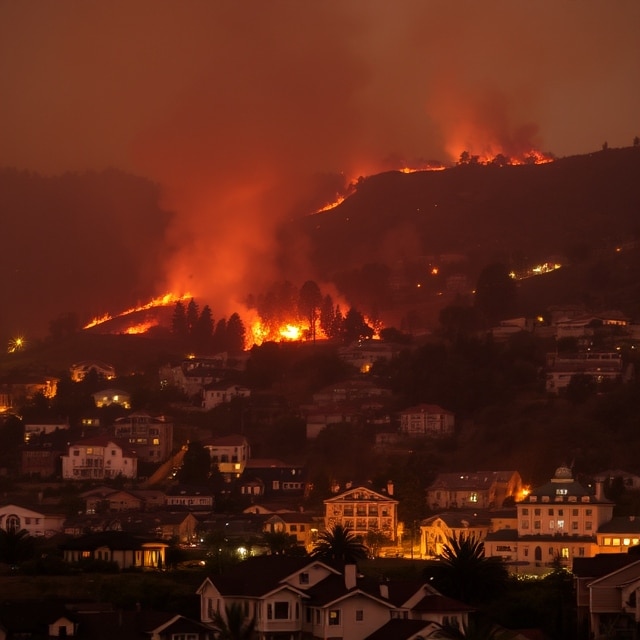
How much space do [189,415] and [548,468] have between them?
36147 mm

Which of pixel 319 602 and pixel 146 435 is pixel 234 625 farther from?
pixel 146 435

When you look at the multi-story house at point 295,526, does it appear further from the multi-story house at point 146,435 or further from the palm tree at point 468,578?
the palm tree at point 468,578

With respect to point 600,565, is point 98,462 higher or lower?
higher

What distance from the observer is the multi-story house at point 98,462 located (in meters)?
127

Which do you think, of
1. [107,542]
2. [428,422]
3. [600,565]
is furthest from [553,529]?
[428,422]

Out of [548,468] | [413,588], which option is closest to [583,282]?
[548,468]

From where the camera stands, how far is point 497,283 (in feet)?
543

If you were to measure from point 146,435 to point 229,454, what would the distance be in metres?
7.58

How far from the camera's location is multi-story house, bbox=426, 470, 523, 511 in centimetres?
11269

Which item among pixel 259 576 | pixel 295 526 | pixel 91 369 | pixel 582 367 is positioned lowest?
pixel 259 576

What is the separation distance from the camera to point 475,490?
113 meters

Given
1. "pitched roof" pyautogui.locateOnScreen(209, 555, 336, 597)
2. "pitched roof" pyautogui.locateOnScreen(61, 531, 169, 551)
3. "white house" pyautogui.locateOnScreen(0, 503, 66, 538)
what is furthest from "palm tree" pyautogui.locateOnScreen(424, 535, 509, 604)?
"white house" pyautogui.locateOnScreen(0, 503, 66, 538)

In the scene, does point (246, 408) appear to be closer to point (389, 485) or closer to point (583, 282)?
point (389, 485)

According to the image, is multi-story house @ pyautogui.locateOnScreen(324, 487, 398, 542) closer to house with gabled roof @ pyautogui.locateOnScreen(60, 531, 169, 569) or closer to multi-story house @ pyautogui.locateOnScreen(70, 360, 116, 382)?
house with gabled roof @ pyautogui.locateOnScreen(60, 531, 169, 569)
